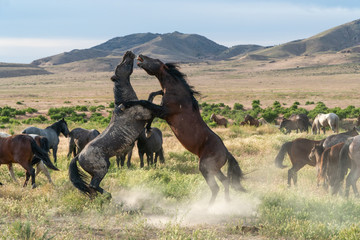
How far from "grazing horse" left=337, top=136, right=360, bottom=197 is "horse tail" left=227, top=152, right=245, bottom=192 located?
2.50 metres

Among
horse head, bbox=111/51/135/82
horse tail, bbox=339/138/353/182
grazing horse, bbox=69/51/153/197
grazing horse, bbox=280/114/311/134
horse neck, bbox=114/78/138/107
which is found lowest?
grazing horse, bbox=280/114/311/134

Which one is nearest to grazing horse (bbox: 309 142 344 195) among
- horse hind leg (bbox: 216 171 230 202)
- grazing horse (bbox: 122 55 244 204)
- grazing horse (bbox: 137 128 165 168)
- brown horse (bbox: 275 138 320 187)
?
brown horse (bbox: 275 138 320 187)

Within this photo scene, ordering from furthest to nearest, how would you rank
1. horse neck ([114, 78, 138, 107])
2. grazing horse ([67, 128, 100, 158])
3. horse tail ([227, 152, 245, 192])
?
grazing horse ([67, 128, 100, 158]) → horse tail ([227, 152, 245, 192]) → horse neck ([114, 78, 138, 107])

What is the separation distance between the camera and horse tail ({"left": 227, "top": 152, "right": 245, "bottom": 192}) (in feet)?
24.1

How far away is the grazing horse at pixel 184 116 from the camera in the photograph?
257 inches

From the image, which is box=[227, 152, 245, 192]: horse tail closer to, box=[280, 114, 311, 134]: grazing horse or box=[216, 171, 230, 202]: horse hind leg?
box=[216, 171, 230, 202]: horse hind leg

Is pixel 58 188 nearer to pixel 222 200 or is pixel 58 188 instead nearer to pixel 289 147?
pixel 222 200

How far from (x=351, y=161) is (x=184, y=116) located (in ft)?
13.8

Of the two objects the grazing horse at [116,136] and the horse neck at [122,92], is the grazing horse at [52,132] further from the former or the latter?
the horse neck at [122,92]

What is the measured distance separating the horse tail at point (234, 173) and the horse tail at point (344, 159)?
2496mm

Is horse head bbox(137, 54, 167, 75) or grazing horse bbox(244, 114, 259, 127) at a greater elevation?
horse head bbox(137, 54, 167, 75)

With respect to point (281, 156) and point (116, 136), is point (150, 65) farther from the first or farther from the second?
point (281, 156)

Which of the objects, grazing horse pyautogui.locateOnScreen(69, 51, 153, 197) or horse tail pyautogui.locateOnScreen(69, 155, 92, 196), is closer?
grazing horse pyautogui.locateOnScreen(69, 51, 153, 197)

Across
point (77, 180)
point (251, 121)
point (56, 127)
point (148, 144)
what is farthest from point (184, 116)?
point (251, 121)
